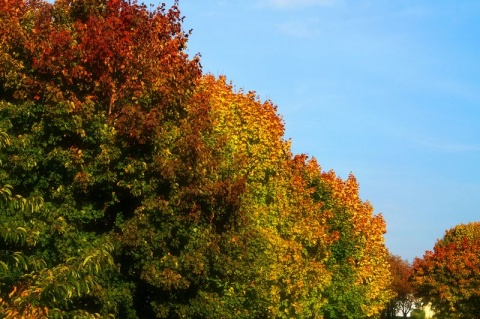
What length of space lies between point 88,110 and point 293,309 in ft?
86.4

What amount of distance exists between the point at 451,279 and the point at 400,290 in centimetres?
6092

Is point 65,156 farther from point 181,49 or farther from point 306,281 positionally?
point 306,281

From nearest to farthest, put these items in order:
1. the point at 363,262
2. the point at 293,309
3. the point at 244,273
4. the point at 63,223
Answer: the point at 63,223, the point at 244,273, the point at 293,309, the point at 363,262

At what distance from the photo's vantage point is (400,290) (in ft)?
519

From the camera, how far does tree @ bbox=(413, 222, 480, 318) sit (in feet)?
318

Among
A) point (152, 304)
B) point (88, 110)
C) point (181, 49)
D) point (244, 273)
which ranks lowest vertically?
point (152, 304)

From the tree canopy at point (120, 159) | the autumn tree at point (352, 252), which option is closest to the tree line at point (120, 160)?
the tree canopy at point (120, 159)

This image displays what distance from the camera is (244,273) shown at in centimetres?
3653

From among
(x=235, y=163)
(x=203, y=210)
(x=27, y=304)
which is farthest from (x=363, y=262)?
(x=27, y=304)

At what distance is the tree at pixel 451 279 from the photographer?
3816 inches

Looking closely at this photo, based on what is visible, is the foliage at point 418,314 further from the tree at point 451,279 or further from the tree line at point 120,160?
the tree line at point 120,160

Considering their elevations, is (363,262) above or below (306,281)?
above

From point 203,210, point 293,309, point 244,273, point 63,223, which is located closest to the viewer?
point 63,223

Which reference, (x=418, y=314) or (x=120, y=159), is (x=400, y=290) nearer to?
(x=418, y=314)
